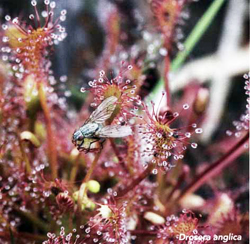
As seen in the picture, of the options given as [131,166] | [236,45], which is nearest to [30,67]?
[131,166]

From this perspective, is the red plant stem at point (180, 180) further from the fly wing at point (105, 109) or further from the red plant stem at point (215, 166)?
the fly wing at point (105, 109)

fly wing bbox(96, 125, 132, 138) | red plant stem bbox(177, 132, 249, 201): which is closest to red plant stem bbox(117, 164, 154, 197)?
fly wing bbox(96, 125, 132, 138)

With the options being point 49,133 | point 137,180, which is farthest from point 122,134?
point 49,133

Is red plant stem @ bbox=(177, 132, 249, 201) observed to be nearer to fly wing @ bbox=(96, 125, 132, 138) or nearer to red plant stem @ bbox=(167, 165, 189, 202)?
red plant stem @ bbox=(167, 165, 189, 202)

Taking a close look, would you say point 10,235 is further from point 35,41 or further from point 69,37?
point 69,37

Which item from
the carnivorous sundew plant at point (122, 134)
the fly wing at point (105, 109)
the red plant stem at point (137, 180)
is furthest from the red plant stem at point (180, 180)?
the fly wing at point (105, 109)

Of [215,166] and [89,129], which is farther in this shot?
[215,166]

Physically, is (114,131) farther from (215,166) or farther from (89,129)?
(215,166)

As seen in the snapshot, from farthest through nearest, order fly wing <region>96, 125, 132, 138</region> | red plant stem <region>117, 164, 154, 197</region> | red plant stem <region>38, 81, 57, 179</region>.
Result: red plant stem <region>38, 81, 57, 179</region>, red plant stem <region>117, 164, 154, 197</region>, fly wing <region>96, 125, 132, 138</region>
